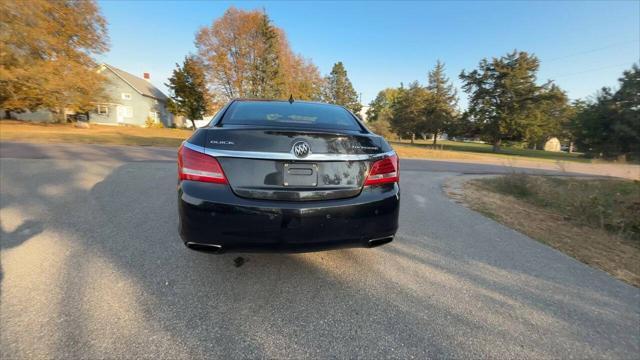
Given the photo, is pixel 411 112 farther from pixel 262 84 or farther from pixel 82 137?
pixel 82 137

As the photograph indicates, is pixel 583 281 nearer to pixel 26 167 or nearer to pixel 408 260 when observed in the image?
pixel 408 260

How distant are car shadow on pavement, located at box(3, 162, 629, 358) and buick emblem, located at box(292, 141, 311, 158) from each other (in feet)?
3.81

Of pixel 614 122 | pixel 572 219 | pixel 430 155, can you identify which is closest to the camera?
pixel 572 219

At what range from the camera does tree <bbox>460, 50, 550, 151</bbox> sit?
33781 millimetres

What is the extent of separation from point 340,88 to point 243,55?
33111 mm

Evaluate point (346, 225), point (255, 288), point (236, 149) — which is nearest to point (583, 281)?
point (346, 225)

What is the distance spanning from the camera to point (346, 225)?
2012 mm

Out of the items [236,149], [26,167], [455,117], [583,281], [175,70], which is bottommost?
[583,281]

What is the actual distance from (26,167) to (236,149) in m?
7.20

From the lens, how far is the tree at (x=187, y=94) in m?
35.7

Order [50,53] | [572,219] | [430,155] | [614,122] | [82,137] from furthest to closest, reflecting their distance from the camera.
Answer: [614,122]
[50,53]
[430,155]
[82,137]
[572,219]

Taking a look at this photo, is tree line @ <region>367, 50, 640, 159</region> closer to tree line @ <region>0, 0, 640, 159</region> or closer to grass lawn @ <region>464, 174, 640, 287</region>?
tree line @ <region>0, 0, 640, 159</region>

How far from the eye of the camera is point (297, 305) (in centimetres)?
209

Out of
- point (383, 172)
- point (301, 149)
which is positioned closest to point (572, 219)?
point (383, 172)
